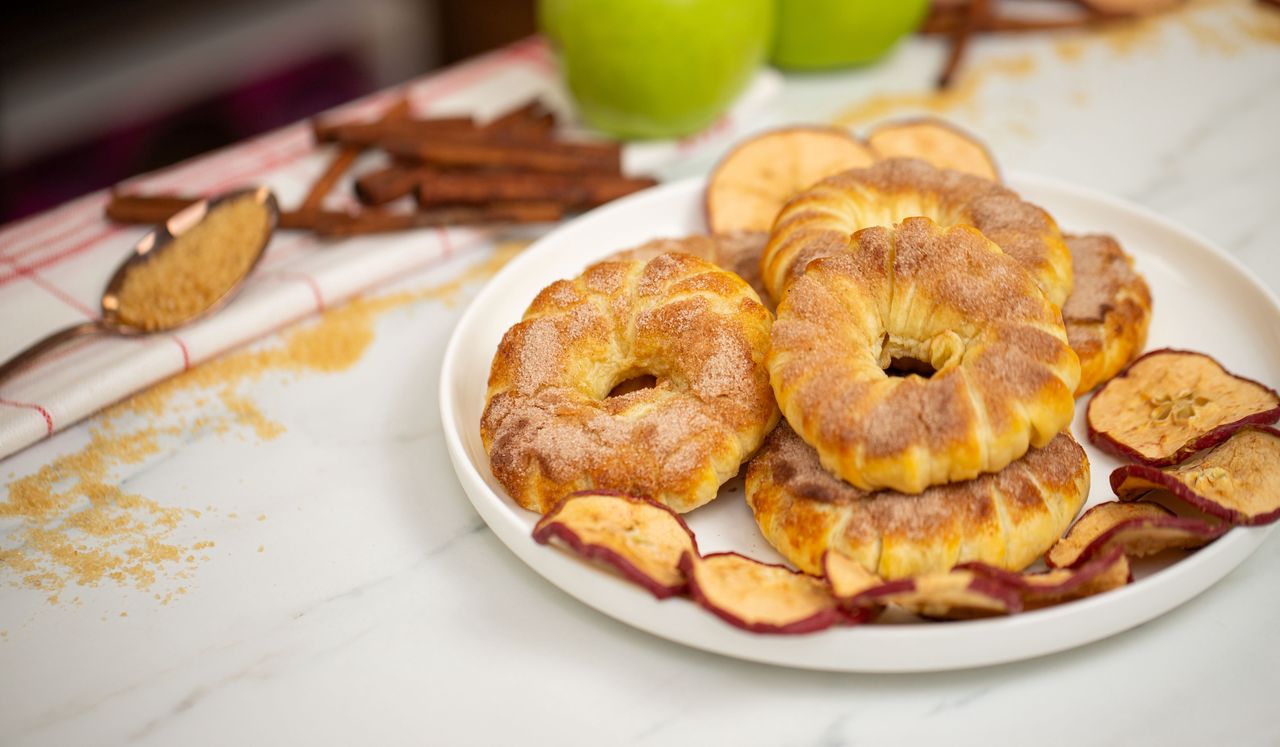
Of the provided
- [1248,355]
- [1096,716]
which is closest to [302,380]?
[1096,716]

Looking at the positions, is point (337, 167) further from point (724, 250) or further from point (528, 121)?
point (724, 250)

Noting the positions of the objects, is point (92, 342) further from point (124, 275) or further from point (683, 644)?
point (683, 644)

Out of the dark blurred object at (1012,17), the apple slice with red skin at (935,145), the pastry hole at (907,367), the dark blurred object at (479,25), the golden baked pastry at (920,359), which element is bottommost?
the dark blurred object at (479,25)

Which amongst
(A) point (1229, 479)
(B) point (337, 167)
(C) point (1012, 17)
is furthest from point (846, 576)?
(C) point (1012, 17)

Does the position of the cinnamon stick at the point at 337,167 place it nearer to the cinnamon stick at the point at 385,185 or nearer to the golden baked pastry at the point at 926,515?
the cinnamon stick at the point at 385,185

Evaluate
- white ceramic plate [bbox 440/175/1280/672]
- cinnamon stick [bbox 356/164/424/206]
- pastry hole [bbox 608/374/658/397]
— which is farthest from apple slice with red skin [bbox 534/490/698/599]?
cinnamon stick [bbox 356/164/424/206]

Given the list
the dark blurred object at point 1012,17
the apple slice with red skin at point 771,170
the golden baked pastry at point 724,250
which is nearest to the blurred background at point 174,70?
the dark blurred object at point 1012,17

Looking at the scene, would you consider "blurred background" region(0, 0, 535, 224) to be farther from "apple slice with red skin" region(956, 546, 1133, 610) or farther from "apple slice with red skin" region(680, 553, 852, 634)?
"apple slice with red skin" region(956, 546, 1133, 610)
